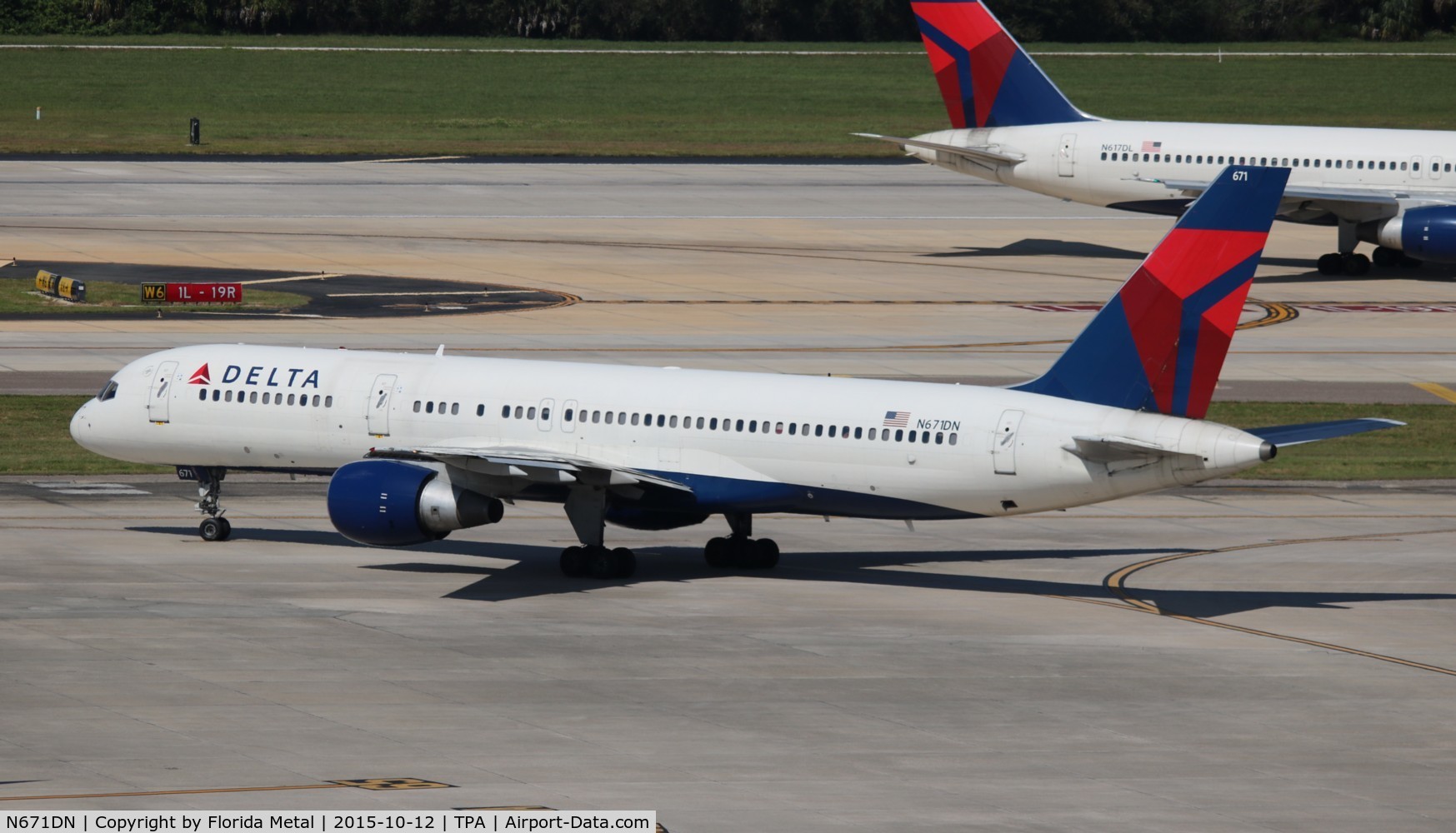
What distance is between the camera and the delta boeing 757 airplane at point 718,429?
36344 millimetres

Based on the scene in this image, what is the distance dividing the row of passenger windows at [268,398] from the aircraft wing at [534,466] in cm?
231

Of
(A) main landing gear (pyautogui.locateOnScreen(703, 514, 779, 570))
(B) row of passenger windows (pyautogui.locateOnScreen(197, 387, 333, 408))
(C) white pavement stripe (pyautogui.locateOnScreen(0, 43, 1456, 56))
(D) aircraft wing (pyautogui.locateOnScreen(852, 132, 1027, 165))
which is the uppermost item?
(C) white pavement stripe (pyautogui.locateOnScreen(0, 43, 1456, 56))

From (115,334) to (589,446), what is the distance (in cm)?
3287

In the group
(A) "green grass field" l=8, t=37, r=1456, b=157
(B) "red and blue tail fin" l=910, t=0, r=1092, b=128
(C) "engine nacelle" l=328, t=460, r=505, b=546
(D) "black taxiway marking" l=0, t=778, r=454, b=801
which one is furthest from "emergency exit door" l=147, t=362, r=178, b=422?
(A) "green grass field" l=8, t=37, r=1456, b=157

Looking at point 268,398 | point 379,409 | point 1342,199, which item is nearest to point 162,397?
point 268,398

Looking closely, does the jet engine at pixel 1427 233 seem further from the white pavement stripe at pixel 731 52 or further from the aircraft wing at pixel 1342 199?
the white pavement stripe at pixel 731 52

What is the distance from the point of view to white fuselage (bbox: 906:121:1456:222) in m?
80.8

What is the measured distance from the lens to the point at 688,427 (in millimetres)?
39250

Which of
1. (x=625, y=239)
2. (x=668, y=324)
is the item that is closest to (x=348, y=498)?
(x=668, y=324)

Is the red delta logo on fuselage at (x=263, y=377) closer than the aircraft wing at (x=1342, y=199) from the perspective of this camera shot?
Yes

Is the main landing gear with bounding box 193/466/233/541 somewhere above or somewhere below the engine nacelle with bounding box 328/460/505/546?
below

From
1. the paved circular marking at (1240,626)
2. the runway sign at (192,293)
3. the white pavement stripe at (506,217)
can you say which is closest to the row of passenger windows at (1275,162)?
the white pavement stripe at (506,217)

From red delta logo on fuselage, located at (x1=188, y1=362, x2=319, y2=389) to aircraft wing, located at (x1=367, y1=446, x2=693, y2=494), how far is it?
9.53 feet

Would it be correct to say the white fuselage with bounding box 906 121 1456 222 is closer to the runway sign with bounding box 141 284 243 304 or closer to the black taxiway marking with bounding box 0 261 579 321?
the black taxiway marking with bounding box 0 261 579 321
